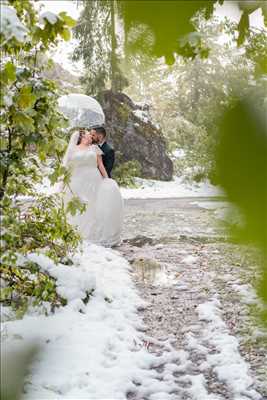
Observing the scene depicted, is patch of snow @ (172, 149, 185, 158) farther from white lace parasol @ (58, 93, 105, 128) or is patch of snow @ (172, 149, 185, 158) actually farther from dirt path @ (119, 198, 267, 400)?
white lace parasol @ (58, 93, 105, 128)

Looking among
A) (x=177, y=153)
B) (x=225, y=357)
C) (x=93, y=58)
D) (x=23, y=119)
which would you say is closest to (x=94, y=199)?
(x=225, y=357)

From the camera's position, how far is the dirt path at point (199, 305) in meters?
2.31

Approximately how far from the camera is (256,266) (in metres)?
0.30

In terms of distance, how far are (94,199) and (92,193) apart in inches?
2.8

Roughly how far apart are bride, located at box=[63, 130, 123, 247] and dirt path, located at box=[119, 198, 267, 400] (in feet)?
1.02

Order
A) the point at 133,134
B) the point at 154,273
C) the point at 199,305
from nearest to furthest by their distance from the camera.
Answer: the point at 199,305 → the point at 154,273 → the point at 133,134

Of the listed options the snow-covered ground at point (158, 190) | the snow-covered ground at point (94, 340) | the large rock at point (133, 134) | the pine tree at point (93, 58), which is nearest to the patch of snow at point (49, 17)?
the snow-covered ground at point (94, 340)

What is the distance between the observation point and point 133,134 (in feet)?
38.8

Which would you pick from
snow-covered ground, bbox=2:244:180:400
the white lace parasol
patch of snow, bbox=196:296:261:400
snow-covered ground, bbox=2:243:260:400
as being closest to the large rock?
the white lace parasol

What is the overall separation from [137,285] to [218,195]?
383 cm

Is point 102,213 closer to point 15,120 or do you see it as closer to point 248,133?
point 15,120

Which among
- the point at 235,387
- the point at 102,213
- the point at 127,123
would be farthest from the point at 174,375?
the point at 127,123

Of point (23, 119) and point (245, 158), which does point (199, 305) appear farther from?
point (245, 158)

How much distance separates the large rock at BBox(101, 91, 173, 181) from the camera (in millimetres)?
11844
